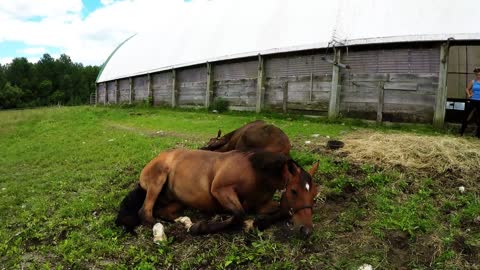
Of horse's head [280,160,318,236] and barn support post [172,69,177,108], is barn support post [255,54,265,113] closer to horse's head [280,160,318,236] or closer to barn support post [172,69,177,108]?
barn support post [172,69,177,108]

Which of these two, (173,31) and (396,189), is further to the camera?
(173,31)

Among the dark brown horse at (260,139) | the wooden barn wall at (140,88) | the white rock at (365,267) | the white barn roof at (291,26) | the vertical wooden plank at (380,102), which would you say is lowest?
the white rock at (365,267)

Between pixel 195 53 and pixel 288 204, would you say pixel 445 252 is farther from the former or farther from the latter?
pixel 195 53

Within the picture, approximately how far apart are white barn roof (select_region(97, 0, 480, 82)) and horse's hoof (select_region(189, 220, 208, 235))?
10803 mm

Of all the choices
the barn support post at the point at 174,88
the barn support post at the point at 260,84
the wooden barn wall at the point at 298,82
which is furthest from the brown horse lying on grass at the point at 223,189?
the barn support post at the point at 174,88

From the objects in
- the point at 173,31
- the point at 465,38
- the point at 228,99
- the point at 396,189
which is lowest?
the point at 396,189

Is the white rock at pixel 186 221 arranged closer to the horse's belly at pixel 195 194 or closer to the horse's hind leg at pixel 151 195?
the horse's belly at pixel 195 194

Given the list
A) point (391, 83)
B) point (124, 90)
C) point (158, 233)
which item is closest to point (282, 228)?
point (158, 233)

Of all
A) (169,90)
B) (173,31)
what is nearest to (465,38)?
(169,90)

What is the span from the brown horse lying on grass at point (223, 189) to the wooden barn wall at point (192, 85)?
15.5 meters

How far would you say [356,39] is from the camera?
14070 millimetres

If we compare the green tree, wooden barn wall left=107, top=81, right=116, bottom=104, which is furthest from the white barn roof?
the green tree

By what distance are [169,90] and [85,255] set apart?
1967cm

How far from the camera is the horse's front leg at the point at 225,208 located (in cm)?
448
